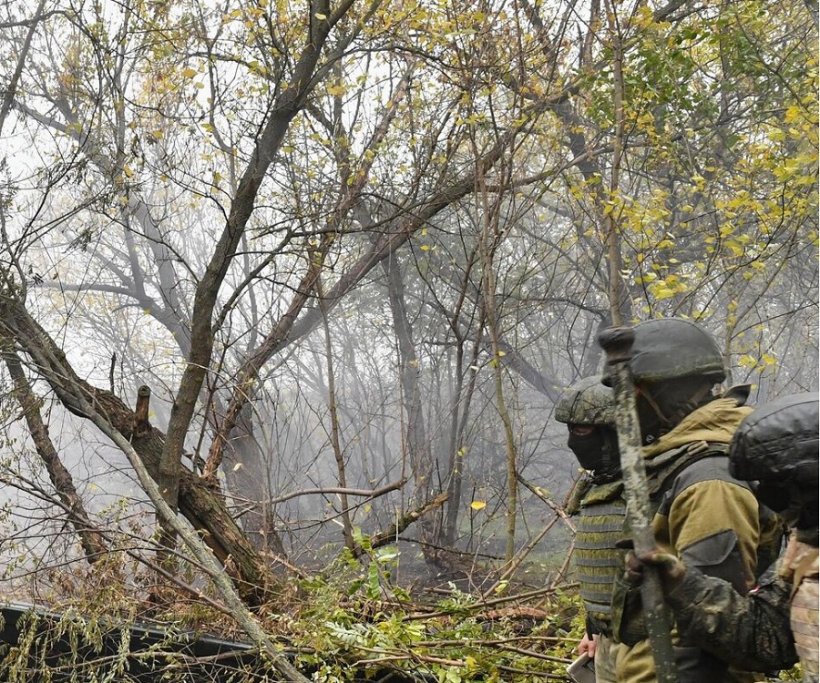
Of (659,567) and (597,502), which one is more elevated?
(597,502)

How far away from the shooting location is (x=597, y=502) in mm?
2555

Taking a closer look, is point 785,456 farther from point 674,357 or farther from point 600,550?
point 600,550

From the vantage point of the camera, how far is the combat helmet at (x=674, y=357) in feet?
6.93

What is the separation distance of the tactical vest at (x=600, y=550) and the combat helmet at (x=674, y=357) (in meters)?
0.51

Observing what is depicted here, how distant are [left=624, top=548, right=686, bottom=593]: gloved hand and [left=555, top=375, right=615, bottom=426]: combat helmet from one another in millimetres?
942

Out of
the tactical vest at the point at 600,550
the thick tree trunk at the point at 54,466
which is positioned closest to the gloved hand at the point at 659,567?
the tactical vest at the point at 600,550

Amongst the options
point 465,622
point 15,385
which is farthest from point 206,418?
point 465,622

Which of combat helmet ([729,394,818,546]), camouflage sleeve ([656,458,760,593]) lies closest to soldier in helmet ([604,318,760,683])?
camouflage sleeve ([656,458,760,593])

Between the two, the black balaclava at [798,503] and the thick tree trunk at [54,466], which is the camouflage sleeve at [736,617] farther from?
the thick tree trunk at [54,466]

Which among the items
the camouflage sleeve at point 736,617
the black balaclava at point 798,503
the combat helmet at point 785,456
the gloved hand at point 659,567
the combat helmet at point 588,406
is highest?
the combat helmet at point 588,406

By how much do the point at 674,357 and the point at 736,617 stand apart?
2.33 feet

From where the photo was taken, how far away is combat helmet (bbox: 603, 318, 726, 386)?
211cm

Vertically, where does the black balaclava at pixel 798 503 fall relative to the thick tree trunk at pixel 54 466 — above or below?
below

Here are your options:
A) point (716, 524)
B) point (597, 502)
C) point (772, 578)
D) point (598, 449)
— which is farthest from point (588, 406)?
point (772, 578)
